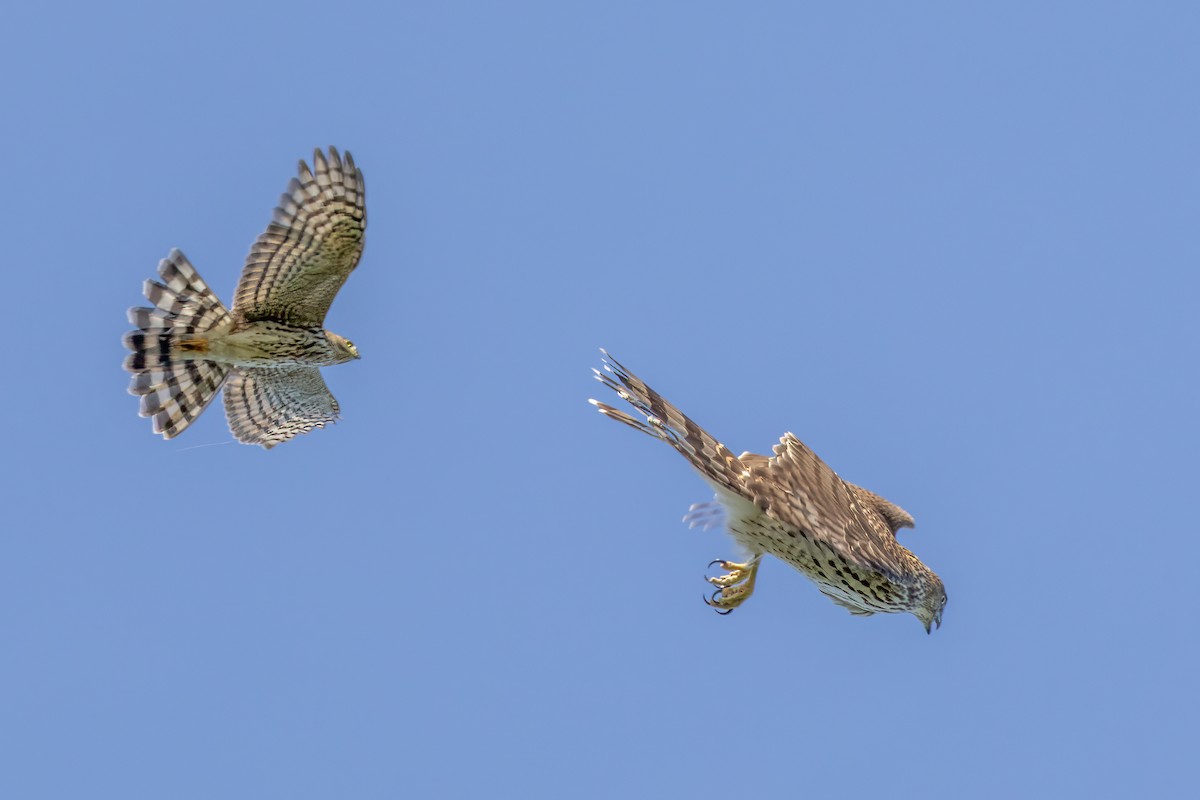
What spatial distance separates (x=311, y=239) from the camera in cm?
Answer: 1354

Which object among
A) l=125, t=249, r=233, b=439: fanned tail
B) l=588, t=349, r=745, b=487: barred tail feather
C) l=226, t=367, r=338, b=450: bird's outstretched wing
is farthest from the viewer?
l=226, t=367, r=338, b=450: bird's outstretched wing

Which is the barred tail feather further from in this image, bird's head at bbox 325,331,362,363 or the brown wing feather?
bird's head at bbox 325,331,362,363

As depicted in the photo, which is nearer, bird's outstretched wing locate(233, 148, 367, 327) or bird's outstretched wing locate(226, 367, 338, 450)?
bird's outstretched wing locate(233, 148, 367, 327)

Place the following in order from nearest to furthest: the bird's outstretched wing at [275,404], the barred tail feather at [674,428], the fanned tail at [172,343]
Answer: the barred tail feather at [674,428]
the fanned tail at [172,343]
the bird's outstretched wing at [275,404]

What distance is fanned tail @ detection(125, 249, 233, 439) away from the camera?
13.9 meters

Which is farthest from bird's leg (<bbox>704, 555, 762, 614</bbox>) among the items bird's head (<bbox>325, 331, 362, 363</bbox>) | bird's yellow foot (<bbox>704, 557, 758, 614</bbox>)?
bird's head (<bbox>325, 331, 362, 363</bbox>)

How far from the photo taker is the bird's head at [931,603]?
1273 cm

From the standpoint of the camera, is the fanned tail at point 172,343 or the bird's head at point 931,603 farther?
the fanned tail at point 172,343

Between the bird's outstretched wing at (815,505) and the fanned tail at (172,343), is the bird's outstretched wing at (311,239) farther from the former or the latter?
the bird's outstretched wing at (815,505)

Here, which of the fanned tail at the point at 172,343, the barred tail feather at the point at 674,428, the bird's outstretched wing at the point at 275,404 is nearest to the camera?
the barred tail feather at the point at 674,428

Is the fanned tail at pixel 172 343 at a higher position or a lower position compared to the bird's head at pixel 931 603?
lower

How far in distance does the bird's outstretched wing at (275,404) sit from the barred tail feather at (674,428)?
429 centimetres

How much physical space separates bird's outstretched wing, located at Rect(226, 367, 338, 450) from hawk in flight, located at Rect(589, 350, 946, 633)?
418 centimetres

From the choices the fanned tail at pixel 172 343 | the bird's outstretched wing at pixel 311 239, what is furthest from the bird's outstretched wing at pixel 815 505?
the fanned tail at pixel 172 343
